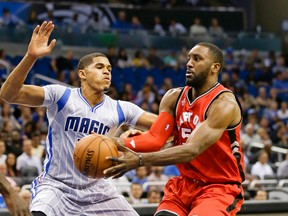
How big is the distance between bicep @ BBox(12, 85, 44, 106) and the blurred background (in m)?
3.80

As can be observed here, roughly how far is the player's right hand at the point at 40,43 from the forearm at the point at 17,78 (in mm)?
59

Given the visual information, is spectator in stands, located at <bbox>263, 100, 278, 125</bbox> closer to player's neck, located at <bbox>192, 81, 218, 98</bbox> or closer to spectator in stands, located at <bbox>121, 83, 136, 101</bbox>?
spectator in stands, located at <bbox>121, 83, 136, 101</bbox>

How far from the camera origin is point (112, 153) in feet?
20.5

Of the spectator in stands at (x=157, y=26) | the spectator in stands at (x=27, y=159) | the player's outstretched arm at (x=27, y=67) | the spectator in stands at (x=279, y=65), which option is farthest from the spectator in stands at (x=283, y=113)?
the player's outstretched arm at (x=27, y=67)

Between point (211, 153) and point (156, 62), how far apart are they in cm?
1469

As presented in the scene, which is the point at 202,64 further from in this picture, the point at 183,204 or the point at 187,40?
the point at 187,40

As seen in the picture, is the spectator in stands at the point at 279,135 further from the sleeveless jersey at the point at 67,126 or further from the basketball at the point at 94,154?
the basketball at the point at 94,154

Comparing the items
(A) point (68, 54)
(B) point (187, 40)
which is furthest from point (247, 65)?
(A) point (68, 54)

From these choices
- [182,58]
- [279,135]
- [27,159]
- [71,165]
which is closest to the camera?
[71,165]

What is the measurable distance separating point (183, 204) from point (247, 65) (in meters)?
15.7

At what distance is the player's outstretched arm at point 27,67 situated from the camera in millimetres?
6957

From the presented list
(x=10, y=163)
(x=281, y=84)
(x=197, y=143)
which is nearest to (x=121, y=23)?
(x=281, y=84)

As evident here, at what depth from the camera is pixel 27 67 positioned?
6977mm

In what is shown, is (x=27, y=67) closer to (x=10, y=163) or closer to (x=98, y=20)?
(x=10, y=163)
